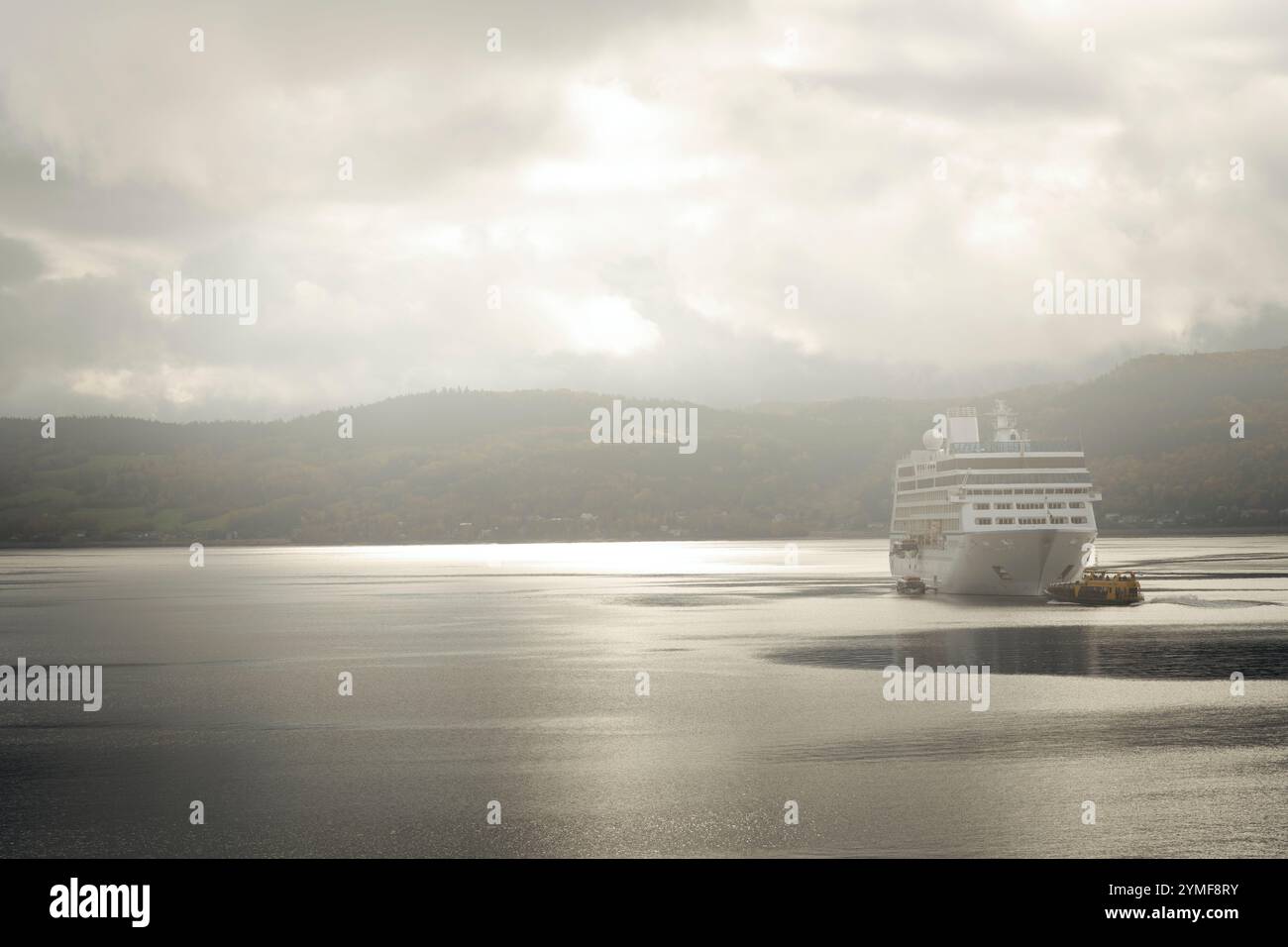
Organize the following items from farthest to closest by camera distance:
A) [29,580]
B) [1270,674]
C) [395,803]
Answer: [29,580], [1270,674], [395,803]

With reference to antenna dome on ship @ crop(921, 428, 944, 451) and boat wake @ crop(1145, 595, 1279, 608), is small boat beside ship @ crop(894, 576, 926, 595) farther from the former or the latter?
boat wake @ crop(1145, 595, 1279, 608)

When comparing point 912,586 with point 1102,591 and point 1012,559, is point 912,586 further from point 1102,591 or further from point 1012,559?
point 1102,591

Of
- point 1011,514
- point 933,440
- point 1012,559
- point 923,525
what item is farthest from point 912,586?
point 1011,514

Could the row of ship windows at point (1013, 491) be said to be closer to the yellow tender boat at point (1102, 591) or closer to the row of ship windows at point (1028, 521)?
the row of ship windows at point (1028, 521)

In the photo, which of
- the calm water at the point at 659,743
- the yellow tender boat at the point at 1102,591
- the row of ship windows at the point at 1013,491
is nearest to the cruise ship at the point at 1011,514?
the row of ship windows at the point at 1013,491

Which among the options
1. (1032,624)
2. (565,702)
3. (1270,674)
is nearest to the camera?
(565,702)
